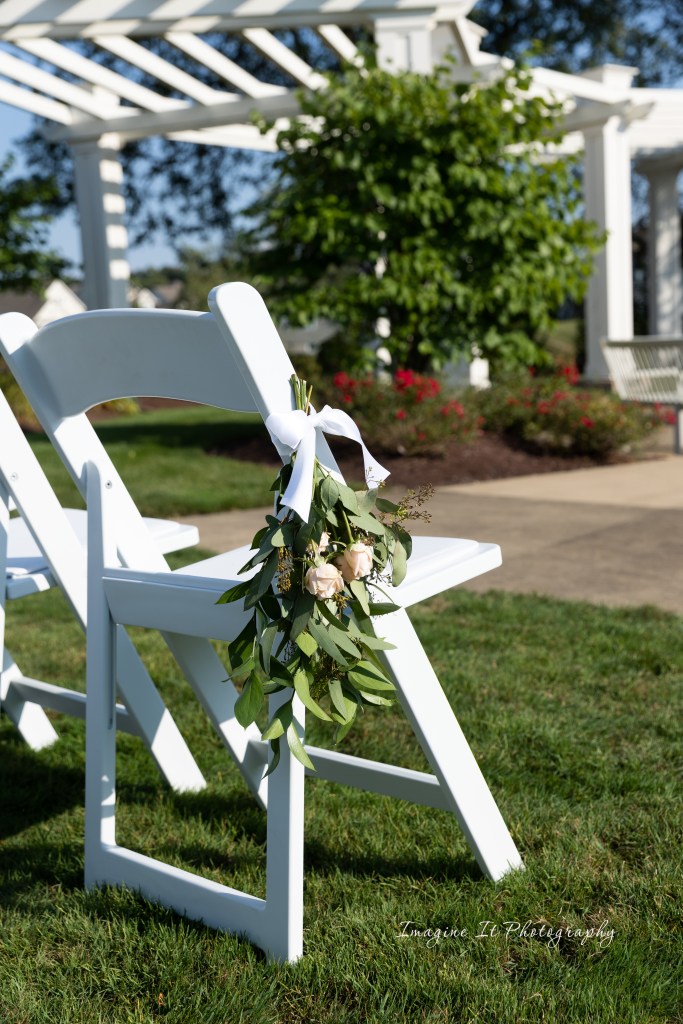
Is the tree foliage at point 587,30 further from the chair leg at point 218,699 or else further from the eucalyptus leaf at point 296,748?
the eucalyptus leaf at point 296,748

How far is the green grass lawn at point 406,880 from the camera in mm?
1659

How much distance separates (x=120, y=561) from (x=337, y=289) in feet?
22.9

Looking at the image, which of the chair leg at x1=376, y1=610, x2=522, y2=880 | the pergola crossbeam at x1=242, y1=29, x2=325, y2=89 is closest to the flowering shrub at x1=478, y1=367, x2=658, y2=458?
the pergola crossbeam at x1=242, y1=29, x2=325, y2=89

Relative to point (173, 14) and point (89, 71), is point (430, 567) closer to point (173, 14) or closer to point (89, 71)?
point (173, 14)

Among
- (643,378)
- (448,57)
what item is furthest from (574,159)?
(643,378)

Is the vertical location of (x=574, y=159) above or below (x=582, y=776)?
above

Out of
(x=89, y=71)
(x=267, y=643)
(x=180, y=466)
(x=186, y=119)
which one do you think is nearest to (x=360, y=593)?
(x=267, y=643)

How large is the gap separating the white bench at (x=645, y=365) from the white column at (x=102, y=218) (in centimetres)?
582

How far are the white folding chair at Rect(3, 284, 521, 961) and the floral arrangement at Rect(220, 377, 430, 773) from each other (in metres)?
0.07

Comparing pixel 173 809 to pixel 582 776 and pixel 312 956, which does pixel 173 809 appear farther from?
pixel 582 776

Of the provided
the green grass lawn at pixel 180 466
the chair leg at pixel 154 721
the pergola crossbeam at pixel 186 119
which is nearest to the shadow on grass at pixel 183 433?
the green grass lawn at pixel 180 466

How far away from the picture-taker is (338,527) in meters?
1.58

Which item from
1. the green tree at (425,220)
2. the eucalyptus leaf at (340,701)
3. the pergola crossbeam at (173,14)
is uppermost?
the pergola crossbeam at (173,14)

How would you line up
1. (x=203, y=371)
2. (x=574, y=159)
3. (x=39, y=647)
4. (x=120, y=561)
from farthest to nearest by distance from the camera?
(x=574, y=159) → (x=39, y=647) → (x=120, y=561) → (x=203, y=371)
